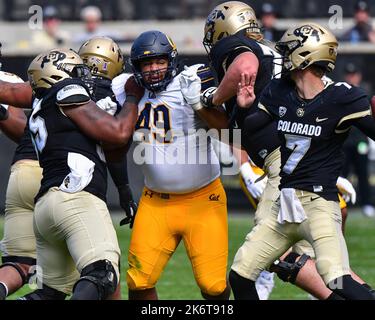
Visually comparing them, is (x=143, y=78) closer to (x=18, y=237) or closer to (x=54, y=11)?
(x=18, y=237)

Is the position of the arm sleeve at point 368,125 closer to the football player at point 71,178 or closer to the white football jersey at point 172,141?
the white football jersey at point 172,141

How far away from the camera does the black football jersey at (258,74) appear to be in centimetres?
587

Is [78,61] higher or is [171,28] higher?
[78,61]

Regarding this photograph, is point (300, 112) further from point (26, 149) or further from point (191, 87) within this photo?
point (26, 149)

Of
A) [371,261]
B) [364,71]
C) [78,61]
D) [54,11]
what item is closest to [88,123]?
[78,61]

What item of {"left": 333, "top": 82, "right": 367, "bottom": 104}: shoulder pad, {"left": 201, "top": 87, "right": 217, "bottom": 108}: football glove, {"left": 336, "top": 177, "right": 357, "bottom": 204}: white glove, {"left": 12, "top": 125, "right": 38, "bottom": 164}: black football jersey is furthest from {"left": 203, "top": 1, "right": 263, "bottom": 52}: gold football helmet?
{"left": 12, "top": 125, "right": 38, "bottom": 164}: black football jersey

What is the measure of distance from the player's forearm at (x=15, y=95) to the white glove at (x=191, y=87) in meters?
0.93

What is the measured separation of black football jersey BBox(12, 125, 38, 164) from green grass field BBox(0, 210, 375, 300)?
60.8 inches

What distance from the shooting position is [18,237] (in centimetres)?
634

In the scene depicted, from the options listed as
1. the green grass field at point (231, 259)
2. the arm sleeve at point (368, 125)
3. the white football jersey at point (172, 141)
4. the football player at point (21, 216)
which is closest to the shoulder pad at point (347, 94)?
the arm sleeve at point (368, 125)

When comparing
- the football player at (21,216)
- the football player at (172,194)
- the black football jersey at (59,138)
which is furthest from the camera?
the football player at (21,216)

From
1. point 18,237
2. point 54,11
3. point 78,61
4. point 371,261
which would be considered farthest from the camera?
point 54,11

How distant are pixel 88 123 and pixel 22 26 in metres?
9.47
